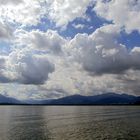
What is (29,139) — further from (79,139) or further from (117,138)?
(117,138)

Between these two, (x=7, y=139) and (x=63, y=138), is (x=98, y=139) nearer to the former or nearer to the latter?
(x=63, y=138)

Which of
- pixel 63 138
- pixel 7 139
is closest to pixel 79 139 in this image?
pixel 63 138

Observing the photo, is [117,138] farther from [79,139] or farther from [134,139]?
[79,139]

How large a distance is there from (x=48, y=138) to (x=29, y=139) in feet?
16.9

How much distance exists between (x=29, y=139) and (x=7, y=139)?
18.2 ft

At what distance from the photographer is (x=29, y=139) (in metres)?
71.2

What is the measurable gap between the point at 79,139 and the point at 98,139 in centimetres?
479

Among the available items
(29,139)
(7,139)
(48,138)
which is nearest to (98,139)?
(48,138)

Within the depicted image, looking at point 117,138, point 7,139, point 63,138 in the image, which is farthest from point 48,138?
point 117,138

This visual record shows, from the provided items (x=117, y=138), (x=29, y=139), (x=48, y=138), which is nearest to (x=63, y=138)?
(x=48, y=138)

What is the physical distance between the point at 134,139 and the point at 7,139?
3154cm

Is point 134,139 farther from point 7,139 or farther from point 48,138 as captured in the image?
point 7,139

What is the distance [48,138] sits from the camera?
242 feet

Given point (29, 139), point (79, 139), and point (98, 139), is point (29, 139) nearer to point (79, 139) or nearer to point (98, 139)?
point (79, 139)
